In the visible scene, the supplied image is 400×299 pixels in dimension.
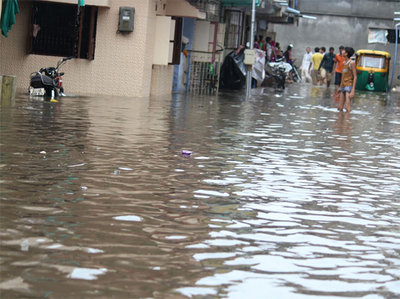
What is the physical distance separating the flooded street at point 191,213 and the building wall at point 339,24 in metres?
38.4

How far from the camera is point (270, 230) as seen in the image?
6430 millimetres

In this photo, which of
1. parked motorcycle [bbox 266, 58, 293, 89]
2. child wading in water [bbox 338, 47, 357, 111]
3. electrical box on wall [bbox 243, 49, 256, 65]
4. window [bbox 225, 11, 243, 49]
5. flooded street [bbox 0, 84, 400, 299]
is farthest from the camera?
parked motorcycle [bbox 266, 58, 293, 89]

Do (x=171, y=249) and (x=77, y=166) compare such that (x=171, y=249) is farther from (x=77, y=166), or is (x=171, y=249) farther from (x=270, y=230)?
(x=77, y=166)

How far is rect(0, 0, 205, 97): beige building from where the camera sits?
73.8 ft

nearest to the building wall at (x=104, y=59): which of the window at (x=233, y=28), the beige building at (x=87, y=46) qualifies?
the beige building at (x=87, y=46)

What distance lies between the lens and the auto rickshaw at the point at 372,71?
136ft

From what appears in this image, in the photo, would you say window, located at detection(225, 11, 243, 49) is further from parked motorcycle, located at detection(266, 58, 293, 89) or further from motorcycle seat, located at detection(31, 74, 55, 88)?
motorcycle seat, located at detection(31, 74, 55, 88)

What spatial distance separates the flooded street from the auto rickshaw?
2779 cm

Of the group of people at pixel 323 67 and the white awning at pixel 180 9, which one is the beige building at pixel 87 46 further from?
the group of people at pixel 323 67

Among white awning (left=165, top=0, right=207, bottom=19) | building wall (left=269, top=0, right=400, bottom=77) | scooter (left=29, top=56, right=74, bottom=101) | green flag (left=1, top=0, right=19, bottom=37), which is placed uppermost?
building wall (left=269, top=0, right=400, bottom=77)

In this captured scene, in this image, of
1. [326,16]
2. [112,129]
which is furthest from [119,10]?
[326,16]

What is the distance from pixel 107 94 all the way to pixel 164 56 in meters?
2.06

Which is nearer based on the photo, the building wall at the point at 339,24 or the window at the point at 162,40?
the window at the point at 162,40

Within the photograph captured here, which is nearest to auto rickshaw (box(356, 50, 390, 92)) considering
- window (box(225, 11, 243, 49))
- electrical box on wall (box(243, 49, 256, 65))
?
window (box(225, 11, 243, 49))
